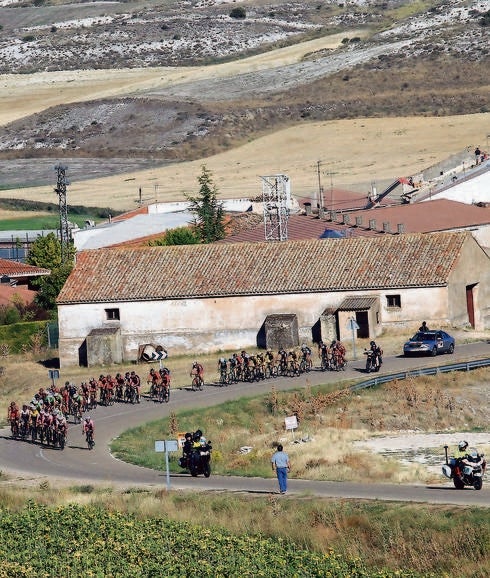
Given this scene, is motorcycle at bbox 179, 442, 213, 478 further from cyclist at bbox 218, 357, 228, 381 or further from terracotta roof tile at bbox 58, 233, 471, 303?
terracotta roof tile at bbox 58, 233, 471, 303

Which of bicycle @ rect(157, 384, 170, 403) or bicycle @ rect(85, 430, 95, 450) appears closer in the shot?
bicycle @ rect(85, 430, 95, 450)

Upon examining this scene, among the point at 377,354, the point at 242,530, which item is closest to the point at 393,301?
the point at 377,354

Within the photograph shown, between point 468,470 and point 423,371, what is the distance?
19.6m

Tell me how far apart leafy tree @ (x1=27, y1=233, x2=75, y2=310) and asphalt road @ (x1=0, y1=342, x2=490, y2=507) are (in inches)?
659

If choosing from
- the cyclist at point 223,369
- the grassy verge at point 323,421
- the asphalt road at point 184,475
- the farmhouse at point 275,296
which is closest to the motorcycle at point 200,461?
the asphalt road at point 184,475

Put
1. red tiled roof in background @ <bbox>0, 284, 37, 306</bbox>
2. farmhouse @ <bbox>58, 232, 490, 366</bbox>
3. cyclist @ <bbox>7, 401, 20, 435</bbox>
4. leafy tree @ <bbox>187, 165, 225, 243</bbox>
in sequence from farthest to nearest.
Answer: leafy tree @ <bbox>187, 165, 225, 243</bbox> → red tiled roof in background @ <bbox>0, 284, 37, 306</bbox> → farmhouse @ <bbox>58, 232, 490, 366</bbox> → cyclist @ <bbox>7, 401, 20, 435</bbox>

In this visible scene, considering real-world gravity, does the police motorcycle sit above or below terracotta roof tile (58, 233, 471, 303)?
below

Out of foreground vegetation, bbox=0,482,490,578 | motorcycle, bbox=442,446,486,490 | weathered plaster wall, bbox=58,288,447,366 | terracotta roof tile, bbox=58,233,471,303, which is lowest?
foreground vegetation, bbox=0,482,490,578

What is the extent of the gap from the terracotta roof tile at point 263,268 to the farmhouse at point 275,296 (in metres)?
0.04

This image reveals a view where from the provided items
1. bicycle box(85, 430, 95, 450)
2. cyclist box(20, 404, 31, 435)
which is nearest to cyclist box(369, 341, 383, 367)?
cyclist box(20, 404, 31, 435)

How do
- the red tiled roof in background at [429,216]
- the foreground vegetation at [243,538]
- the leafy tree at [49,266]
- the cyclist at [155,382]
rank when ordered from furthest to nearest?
the red tiled roof in background at [429,216] → the leafy tree at [49,266] → the cyclist at [155,382] → the foreground vegetation at [243,538]

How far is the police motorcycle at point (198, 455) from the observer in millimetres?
41094

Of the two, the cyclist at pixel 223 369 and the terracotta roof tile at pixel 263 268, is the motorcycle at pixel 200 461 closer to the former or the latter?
the cyclist at pixel 223 369

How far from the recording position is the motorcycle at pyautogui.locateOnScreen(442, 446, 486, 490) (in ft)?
119
